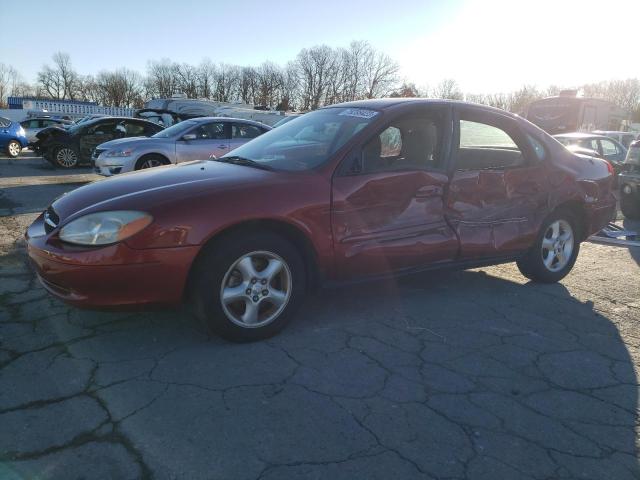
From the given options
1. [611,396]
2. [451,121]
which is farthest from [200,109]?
[611,396]

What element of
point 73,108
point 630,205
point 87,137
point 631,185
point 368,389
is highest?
point 73,108

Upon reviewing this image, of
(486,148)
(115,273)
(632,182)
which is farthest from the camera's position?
(632,182)

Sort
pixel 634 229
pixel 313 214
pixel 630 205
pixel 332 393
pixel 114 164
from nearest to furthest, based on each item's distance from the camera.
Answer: pixel 332 393 < pixel 313 214 < pixel 634 229 < pixel 630 205 < pixel 114 164

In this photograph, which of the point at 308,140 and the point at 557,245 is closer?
the point at 308,140

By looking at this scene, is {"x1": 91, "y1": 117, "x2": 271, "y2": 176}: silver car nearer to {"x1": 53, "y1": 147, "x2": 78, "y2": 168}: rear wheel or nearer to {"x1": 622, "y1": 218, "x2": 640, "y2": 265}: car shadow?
{"x1": 53, "y1": 147, "x2": 78, "y2": 168}: rear wheel

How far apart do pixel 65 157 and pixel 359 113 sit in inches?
515

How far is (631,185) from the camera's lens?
8.88 meters

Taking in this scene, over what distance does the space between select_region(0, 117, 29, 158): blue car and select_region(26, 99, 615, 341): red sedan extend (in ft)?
56.8

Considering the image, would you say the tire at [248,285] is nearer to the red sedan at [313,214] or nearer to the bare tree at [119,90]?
the red sedan at [313,214]

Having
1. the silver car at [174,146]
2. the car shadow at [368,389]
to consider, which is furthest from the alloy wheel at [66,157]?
the car shadow at [368,389]

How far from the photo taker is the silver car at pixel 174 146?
32.4 feet

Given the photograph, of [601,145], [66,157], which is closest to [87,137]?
[66,157]

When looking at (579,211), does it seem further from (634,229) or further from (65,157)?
(65,157)

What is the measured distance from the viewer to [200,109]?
25.2 metres
